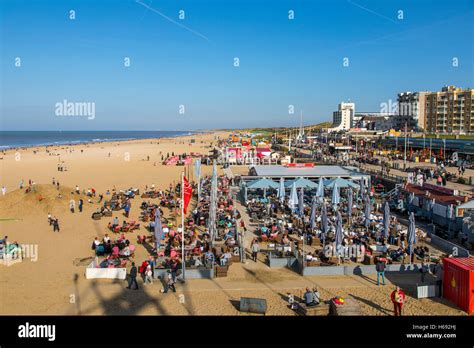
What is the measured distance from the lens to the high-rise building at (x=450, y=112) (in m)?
81.8

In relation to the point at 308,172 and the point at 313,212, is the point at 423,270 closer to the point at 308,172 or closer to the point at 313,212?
the point at 313,212

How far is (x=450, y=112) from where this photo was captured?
3393 inches

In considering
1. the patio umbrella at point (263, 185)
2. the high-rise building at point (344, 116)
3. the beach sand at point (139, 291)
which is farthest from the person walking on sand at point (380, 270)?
the high-rise building at point (344, 116)

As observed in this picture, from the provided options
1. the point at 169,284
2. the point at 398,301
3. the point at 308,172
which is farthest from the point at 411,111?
the point at 169,284

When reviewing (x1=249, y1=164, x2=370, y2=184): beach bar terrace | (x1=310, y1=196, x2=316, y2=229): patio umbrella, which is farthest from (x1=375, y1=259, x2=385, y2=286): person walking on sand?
(x1=249, y1=164, x2=370, y2=184): beach bar terrace

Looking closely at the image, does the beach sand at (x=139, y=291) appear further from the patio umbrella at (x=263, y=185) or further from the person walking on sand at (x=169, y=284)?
the patio umbrella at (x=263, y=185)

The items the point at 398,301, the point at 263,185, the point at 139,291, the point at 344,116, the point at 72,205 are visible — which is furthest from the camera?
the point at 344,116

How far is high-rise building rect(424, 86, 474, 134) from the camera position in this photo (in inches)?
Answer: 3221

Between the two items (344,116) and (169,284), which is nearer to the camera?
(169,284)

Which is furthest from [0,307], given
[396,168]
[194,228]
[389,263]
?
[396,168]

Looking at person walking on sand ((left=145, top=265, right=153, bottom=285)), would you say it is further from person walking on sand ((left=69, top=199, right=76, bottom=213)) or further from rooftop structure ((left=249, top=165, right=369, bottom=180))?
rooftop structure ((left=249, top=165, right=369, bottom=180))
